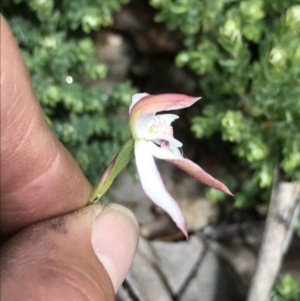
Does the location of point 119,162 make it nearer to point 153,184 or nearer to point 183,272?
point 153,184

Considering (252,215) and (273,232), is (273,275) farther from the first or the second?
(252,215)

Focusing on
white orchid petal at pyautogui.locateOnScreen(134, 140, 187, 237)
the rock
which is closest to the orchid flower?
white orchid petal at pyautogui.locateOnScreen(134, 140, 187, 237)

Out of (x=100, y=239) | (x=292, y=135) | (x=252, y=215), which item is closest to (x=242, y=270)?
(x=252, y=215)

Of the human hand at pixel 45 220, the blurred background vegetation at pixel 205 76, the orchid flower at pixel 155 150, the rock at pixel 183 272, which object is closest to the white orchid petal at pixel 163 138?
the orchid flower at pixel 155 150

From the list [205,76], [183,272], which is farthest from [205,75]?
[183,272]

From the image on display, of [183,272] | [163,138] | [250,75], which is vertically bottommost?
[183,272]
